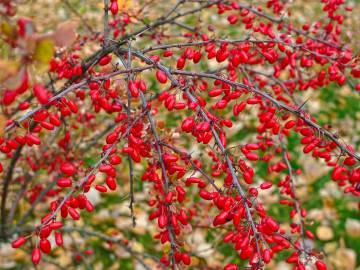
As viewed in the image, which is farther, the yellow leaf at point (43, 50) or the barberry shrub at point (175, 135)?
the barberry shrub at point (175, 135)

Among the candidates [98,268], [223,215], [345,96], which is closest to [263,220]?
[223,215]

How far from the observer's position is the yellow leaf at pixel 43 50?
102cm

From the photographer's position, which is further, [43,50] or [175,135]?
[175,135]

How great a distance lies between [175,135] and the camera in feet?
6.32

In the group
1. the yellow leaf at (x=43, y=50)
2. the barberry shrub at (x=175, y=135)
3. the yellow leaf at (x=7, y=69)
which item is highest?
the barberry shrub at (x=175, y=135)

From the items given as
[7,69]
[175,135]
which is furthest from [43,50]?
[175,135]

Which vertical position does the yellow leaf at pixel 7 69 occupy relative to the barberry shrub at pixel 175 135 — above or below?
below

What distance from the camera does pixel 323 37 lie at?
246cm

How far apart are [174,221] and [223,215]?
0.22 m

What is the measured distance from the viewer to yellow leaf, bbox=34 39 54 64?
3.33ft

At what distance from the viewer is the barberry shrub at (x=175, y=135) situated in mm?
1373

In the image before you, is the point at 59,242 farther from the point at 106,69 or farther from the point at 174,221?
the point at 106,69

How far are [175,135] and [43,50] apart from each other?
96 cm

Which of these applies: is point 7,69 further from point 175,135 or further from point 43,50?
point 175,135
